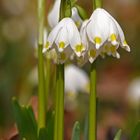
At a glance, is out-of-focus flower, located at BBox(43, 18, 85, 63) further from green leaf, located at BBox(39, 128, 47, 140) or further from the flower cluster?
green leaf, located at BBox(39, 128, 47, 140)

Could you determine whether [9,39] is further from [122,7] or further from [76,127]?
[76,127]

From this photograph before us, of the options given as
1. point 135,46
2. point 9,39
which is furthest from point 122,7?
point 9,39

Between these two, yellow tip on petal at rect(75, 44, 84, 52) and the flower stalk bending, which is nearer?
yellow tip on petal at rect(75, 44, 84, 52)

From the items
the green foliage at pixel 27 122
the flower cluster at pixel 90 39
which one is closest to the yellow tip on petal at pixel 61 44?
the flower cluster at pixel 90 39

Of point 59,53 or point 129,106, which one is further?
point 129,106

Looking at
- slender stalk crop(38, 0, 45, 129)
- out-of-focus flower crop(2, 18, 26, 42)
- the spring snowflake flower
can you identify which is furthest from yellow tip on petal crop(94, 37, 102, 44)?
out-of-focus flower crop(2, 18, 26, 42)

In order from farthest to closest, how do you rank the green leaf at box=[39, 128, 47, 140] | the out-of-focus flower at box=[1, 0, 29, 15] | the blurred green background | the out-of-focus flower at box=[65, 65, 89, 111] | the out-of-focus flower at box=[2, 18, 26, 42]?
1. the out-of-focus flower at box=[1, 0, 29, 15]
2. the out-of-focus flower at box=[2, 18, 26, 42]
3. the blurred green background
4. the out-of-focus flower at box=[65, 65, 89, 111]
5. the green leaf at box=[39, 128, 47, 140]

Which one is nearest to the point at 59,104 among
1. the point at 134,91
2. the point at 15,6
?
the point at 134,91
